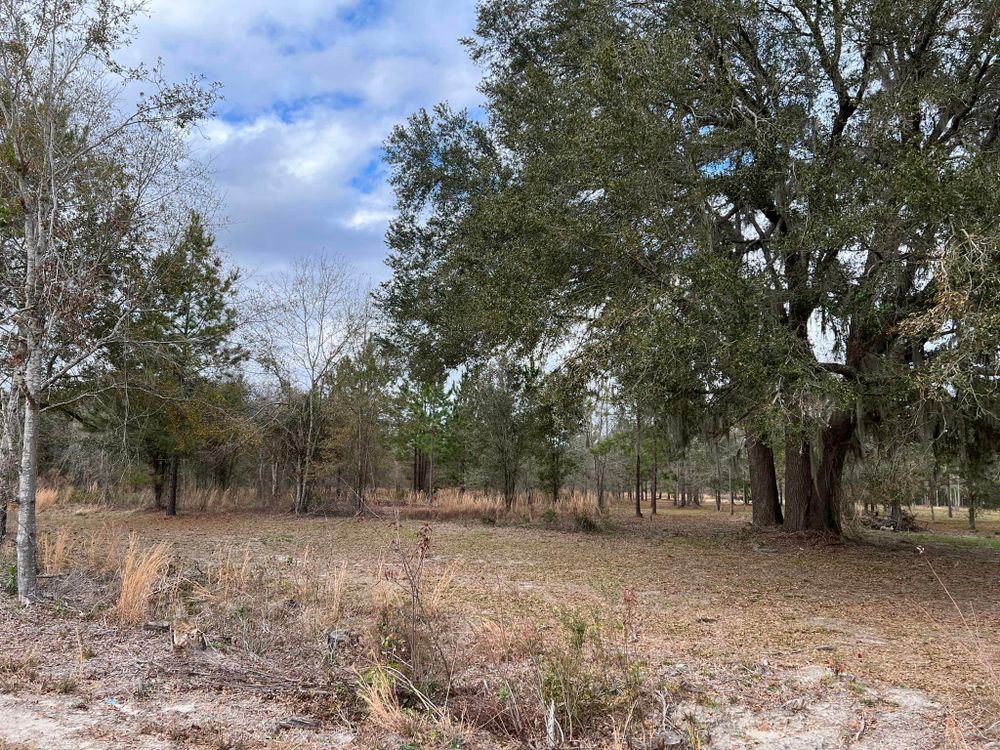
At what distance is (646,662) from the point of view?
3992 mm

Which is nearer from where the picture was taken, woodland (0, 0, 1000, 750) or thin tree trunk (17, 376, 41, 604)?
woodland (0, 0, 1000, 750)

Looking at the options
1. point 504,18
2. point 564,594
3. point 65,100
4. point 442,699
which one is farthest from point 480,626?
point 504,18

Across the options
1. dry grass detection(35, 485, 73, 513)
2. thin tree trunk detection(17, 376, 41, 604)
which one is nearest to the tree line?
thin tree trunk detection(17, 376, 41, 604)

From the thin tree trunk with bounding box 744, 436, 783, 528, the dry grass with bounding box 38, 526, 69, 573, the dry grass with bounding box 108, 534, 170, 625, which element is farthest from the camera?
the thin tree trunk with bounding box 744, 436, 783, 528

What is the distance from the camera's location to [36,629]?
215 inches

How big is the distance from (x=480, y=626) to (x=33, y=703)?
2966mm

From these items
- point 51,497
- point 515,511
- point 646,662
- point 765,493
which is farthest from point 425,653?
point 51,497

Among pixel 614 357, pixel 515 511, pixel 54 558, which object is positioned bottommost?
pixel 515 511

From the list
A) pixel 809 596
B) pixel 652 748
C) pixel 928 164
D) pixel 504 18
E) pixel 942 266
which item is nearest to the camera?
pixel 652 748

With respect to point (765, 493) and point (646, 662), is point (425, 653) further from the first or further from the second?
point (765, 493)

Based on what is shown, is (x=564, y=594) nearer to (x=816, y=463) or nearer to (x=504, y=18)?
(x=816, y=463)

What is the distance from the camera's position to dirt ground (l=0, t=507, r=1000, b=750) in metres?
3.50

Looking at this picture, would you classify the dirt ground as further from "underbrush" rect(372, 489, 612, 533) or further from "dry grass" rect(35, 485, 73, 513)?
"dry grass" rect(35, 485, 73, 513)

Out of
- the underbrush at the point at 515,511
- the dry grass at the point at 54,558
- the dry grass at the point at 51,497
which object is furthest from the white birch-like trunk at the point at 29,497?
the dry grass at the point at 51,497
